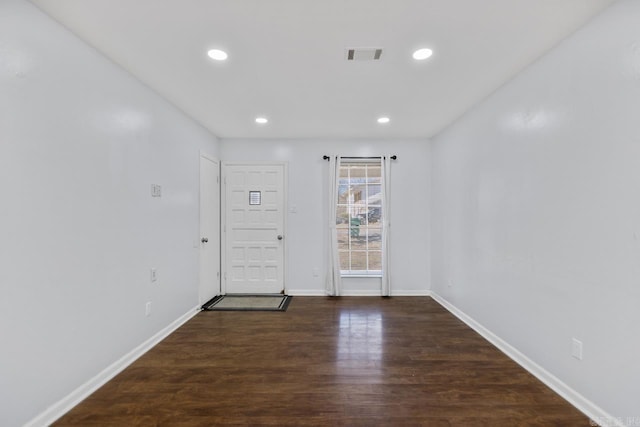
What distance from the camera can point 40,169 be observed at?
172 centimetres

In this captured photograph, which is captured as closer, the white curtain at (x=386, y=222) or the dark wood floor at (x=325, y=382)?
the dark wood floor at (x=325, y=382)

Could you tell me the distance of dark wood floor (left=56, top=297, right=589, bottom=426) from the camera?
1827 millimetres

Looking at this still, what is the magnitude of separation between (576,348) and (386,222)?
278 centimetres

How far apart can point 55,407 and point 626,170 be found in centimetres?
372

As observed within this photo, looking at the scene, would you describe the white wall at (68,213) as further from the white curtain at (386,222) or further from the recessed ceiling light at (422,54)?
the white curtain at (386,222)

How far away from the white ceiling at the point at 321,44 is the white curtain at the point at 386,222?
1.32 meters

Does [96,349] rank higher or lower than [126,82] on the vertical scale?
lower

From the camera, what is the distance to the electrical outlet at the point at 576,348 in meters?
1.90

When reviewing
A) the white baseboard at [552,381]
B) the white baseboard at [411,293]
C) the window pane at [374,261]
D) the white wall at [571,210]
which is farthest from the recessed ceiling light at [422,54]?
the white baseboard at [411,293]

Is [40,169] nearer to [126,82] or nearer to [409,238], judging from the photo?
[126,82]

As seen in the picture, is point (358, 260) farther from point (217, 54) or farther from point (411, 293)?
point (217, 54)

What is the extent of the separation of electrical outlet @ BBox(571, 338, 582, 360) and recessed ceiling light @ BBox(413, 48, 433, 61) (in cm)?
229

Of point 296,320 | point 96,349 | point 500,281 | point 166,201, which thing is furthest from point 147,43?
point 500,281

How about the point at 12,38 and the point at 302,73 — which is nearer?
the point at 12,38
